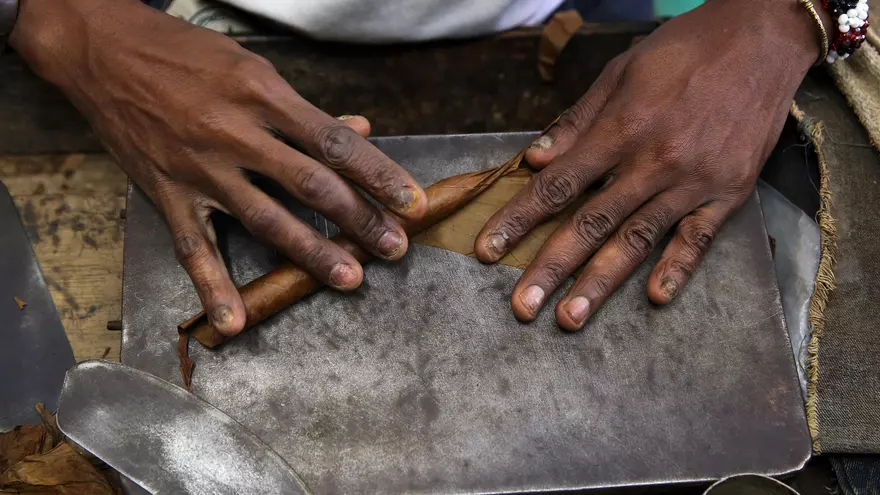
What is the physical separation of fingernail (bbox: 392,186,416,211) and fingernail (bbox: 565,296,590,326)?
14.9 inches

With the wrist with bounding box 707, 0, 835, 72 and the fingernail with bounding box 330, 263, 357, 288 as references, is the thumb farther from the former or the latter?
the wrist with bounding box 707, 0, 835, 72

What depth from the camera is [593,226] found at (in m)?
1.48

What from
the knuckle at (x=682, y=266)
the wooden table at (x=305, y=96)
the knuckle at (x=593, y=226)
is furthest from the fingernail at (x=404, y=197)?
the wooden table at (x=305, y=96)

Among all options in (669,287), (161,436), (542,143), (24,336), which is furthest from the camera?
(24,336)

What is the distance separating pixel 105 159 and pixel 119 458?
3.96 feet

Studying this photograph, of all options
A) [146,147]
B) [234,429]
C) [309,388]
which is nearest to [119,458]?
[234,429]

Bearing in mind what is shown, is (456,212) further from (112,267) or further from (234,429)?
(112,267)

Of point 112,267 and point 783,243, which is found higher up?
point 783,243

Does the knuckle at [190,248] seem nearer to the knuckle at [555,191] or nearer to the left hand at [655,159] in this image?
the left hand at [655,159]

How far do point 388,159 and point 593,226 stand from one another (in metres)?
0.44

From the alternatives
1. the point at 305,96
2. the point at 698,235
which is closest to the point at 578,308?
the point at 698,235

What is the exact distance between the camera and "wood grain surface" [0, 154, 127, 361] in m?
1.87

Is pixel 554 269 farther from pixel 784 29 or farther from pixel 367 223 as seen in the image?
pixel 784 29

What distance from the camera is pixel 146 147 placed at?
5.02ft
